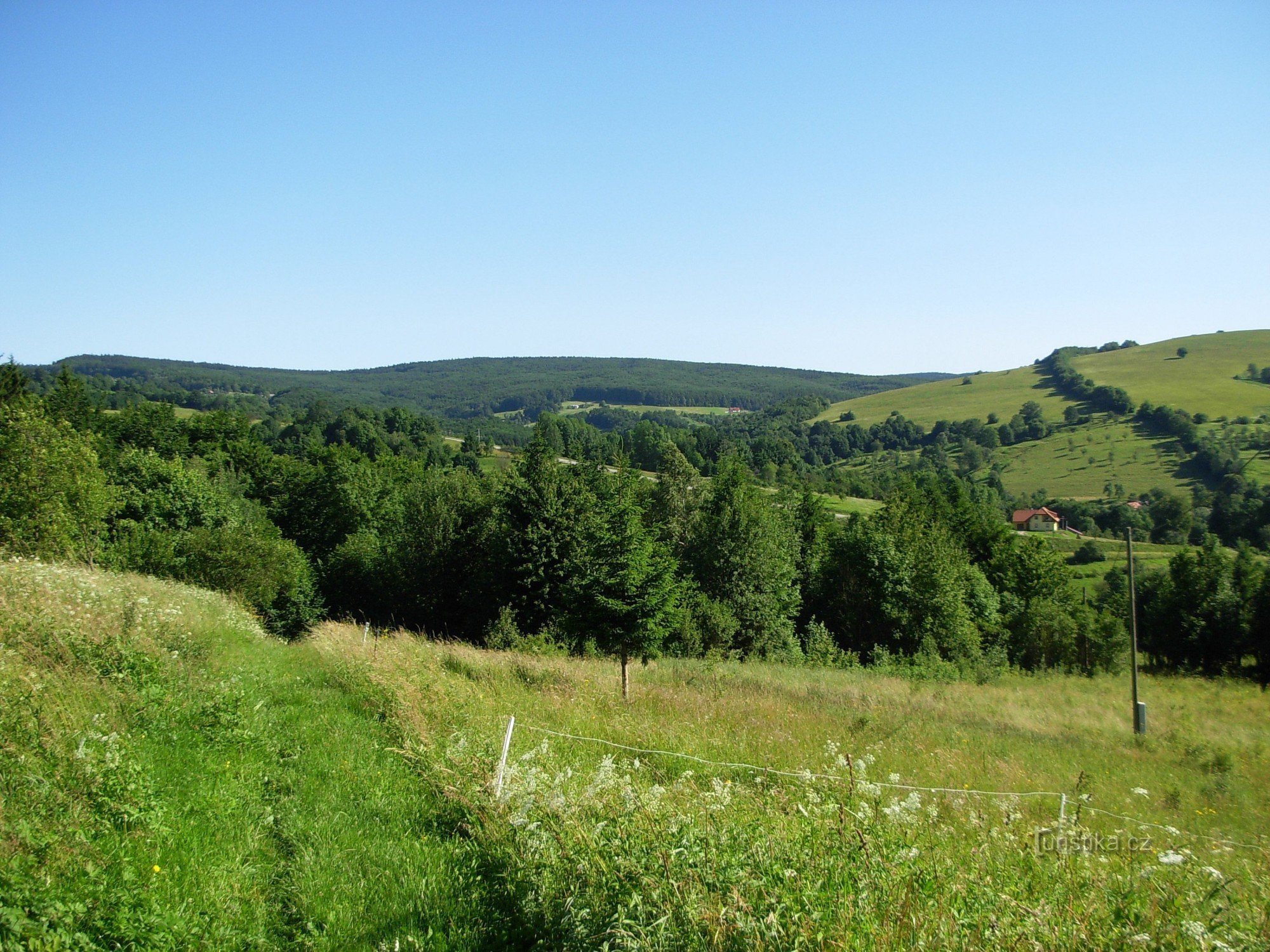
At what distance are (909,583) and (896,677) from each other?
49.5ft

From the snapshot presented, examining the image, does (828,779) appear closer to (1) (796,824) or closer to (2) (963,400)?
(1) (796,824)

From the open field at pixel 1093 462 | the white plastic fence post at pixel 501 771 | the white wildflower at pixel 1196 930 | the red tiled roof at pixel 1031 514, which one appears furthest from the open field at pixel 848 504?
the white wildflower at pixel 1196 930

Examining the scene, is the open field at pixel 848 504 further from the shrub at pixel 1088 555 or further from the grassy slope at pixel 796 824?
the grassy slope at pixel 796 824

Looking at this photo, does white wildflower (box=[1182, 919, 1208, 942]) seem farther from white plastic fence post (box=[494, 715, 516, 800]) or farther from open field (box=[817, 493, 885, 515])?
open field (box=[817, 493, 885, 515])

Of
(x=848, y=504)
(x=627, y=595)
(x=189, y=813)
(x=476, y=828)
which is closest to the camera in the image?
(x=189, y=813)

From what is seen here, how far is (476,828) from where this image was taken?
231 inches

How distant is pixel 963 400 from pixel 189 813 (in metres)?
176

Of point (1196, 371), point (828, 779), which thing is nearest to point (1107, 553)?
point (828, 779)

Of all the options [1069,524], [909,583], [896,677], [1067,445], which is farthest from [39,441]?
[1067,445]

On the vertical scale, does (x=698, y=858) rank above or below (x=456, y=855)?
above

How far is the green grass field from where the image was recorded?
12.3 feet

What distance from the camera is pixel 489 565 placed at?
37.9 meters

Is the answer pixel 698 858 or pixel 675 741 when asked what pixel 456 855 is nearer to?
pixel 698 858

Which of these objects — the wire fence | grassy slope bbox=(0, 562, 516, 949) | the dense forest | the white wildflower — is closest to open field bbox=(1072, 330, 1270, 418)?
the dense forest
